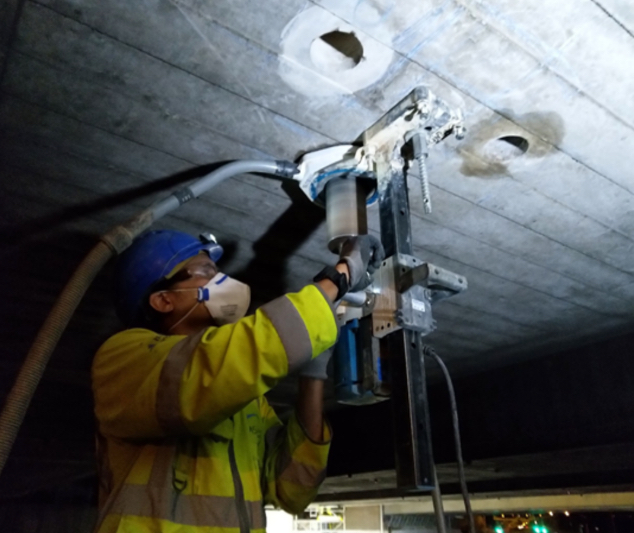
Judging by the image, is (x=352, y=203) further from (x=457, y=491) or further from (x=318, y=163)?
(x=457, y=491)

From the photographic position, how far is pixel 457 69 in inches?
49.6

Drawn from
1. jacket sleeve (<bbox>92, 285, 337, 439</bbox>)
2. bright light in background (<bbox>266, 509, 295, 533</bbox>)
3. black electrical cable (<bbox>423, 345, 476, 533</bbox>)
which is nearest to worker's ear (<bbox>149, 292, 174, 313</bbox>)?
jacket sleeve (<bbox>92, 285, 337, 439</bbox>)

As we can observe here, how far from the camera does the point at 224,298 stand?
53.7 inches

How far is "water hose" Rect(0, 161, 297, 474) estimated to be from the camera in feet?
3.85

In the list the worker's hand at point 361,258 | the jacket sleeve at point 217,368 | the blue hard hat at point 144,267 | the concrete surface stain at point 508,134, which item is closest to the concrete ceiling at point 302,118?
the concrete surface stain at point 508,134

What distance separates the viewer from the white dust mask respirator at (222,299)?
53.4 inches

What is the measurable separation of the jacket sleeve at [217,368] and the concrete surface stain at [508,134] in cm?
78

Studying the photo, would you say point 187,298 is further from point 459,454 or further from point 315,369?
point 459,454

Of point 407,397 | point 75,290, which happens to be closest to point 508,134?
point 407,397

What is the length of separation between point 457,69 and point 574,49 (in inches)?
10.9

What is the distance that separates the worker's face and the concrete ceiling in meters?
0.38

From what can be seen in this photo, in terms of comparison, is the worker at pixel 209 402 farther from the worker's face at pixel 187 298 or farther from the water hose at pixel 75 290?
the water hose at pixel 75 290

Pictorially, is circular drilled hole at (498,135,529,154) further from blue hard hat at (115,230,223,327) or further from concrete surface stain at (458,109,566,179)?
blue hard hat at (115,230,223,327)

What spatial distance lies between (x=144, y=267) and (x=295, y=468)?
0.71 m
